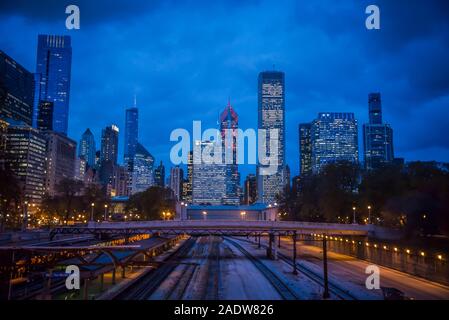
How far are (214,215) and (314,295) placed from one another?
140070 millimetres

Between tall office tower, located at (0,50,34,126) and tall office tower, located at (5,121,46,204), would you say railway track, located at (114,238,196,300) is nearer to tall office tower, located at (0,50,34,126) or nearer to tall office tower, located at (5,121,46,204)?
tall office tower, located at (5,121,46,204)

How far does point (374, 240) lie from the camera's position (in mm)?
59438

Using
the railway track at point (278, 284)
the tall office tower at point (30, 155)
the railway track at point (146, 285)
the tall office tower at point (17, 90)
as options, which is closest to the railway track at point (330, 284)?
the railway track at point (278, 284)

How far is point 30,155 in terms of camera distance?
519 feet

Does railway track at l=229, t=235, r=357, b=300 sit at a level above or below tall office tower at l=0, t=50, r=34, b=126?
below

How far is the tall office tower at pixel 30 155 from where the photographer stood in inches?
5773

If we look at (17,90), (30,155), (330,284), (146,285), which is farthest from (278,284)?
(17,90)

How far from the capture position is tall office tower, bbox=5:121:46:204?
147 m

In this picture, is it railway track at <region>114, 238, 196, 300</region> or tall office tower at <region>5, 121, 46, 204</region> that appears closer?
railway track at <region>114, 238, 196, 300</region>

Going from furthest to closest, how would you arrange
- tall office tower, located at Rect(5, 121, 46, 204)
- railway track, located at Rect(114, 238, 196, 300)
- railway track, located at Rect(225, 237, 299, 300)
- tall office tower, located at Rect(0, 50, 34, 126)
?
tall office tower, located at Rect(0, 50, 34, 126)
tall office tower, located at Rect(5, 121, 46, 204)
railway track, located at Rect(225, 237, 299, 300)
railway track, located at Rect(114, 238, 196, 300)

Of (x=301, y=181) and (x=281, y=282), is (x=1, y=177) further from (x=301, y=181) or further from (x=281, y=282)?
(x=301, y=181)

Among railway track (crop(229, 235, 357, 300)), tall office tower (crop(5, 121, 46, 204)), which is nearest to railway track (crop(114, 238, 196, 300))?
railway track (crop(229, 235, 357, 300))

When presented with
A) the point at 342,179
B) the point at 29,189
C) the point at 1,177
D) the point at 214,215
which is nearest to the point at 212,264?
the point at 1,177

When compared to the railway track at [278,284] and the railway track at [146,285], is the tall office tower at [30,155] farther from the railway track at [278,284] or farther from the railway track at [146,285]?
the railway track at [278,284]
